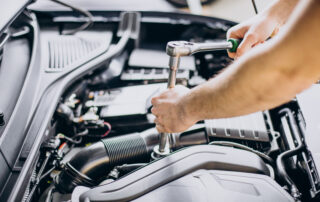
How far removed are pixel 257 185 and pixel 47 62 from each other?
0.86 m

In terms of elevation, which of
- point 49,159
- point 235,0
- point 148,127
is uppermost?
point 235,0

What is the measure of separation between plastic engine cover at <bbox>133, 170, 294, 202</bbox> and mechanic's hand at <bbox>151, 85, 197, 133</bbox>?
0.14 meters

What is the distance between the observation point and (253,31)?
0.96m

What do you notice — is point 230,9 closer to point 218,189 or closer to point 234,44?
point 234,44

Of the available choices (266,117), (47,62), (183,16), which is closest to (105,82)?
(47,62)

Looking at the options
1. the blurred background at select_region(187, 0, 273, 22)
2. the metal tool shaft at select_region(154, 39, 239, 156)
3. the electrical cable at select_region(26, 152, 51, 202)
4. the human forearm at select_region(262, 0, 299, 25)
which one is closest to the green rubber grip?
the metal tool shaft at select_region(154, 39, 239, 156)

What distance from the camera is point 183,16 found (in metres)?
1.50

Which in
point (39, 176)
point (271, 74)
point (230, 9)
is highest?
point (230, 9)

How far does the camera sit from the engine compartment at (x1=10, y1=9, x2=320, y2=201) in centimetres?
85

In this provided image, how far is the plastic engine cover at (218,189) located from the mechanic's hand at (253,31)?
391mm

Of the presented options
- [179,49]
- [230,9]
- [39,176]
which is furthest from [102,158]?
[230,9]

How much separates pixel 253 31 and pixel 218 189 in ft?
1.66

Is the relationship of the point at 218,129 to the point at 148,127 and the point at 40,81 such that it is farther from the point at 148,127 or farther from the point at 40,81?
the point at 40,81

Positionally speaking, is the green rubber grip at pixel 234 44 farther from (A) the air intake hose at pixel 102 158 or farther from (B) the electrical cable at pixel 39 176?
(B) the electrical cable at pixel 39 176
